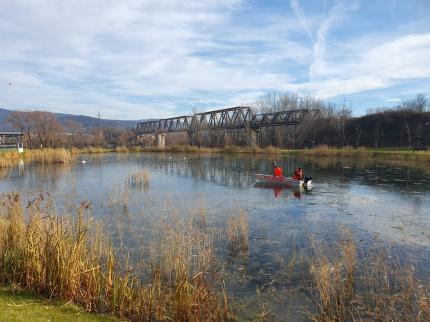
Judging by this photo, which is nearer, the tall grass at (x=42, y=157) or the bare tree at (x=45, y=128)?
the tall grass at (x=42, y=157)

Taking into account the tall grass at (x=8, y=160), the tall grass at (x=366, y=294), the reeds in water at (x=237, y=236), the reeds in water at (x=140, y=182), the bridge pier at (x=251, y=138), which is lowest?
the tall grass at (x=366, y=294)

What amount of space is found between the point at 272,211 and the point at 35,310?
45.1ft

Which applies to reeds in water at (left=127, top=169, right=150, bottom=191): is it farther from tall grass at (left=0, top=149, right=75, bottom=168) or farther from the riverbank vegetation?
tall grass at (left=0, top=149, right=75, bottom=168)

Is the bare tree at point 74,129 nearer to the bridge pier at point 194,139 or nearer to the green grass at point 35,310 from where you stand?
the bridge pier at point 194,139

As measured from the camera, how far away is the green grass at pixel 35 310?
6250 mm

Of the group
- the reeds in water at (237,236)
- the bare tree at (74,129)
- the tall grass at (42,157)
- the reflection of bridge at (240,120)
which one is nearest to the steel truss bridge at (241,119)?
the reflection of bridge at (240,120)

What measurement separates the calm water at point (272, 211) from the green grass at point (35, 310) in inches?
135

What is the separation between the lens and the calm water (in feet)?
32.3

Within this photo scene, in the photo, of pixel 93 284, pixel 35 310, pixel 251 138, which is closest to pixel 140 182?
pixel 93 284

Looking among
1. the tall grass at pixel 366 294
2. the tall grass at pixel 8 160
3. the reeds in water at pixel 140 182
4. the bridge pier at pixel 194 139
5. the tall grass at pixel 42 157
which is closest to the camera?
the tall grass at pixel 366 294

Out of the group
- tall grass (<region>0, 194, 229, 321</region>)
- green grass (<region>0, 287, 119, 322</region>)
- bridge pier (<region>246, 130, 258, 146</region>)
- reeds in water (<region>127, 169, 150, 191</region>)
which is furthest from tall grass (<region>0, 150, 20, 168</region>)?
bridge pier (<region>246, 130, 258, 146</region>)

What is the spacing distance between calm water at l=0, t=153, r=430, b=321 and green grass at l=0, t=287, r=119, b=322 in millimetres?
3433

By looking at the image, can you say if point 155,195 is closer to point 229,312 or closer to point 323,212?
point 323,212

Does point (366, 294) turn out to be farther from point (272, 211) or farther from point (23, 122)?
point (23, 122)
